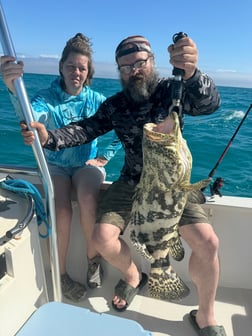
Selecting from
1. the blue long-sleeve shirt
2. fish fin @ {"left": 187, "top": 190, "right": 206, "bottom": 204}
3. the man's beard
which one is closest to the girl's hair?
the blue long-sleeve shirt

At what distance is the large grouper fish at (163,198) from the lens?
203 centimetres

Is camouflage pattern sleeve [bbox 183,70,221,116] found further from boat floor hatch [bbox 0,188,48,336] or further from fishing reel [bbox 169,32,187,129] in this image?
boat floor hatch [bbox 0,188,48,336]

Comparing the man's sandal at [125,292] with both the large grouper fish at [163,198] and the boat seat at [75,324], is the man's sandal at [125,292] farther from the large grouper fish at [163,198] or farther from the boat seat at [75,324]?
the boat seat at [75,324]

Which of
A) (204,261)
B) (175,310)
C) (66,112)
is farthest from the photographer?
(66,112)

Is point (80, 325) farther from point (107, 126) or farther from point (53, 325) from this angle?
point (107, 126)

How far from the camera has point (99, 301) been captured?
2791 millimetres

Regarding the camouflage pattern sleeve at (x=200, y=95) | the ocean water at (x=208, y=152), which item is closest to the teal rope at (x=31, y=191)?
the camouflage pattern sleeve at (x=200, y=95)

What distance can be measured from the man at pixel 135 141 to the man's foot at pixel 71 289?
0.27 m

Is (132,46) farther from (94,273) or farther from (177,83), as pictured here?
(94,273)

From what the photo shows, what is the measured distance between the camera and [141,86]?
259 centimetres

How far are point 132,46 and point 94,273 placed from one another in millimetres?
1668

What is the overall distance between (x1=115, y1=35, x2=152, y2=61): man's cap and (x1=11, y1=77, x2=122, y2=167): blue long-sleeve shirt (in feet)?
2.02

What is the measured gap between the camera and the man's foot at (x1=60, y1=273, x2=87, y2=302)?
9.11ft

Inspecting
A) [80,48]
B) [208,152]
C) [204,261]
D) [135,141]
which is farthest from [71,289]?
[208,152]
